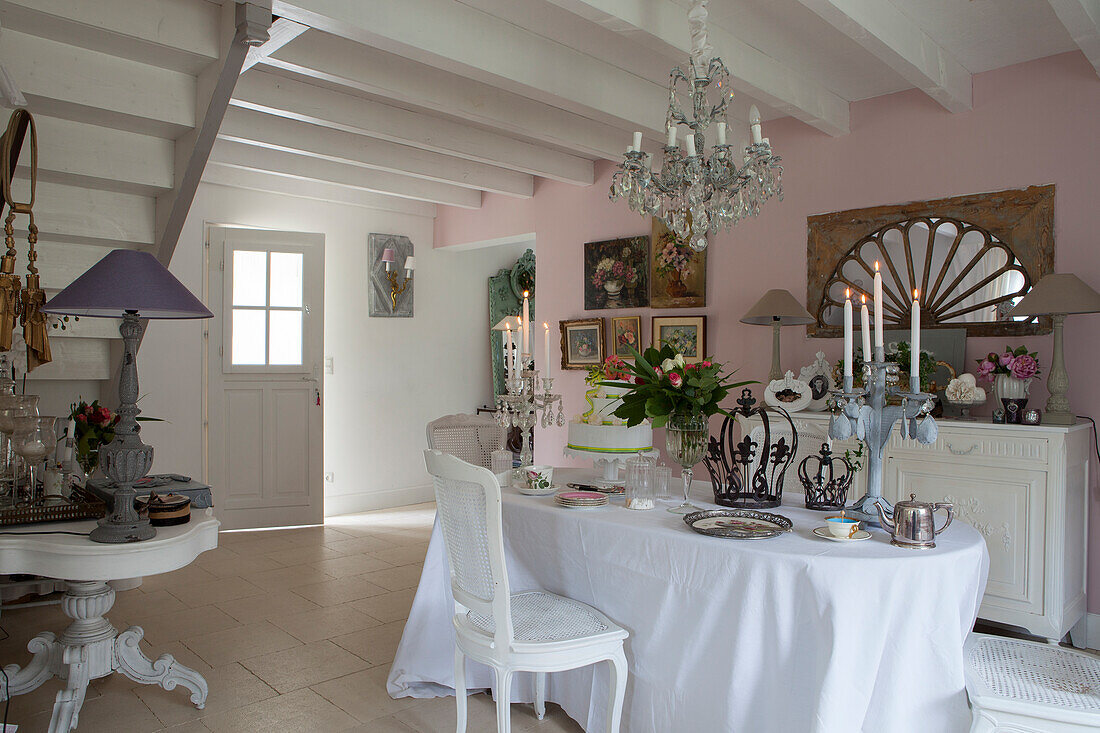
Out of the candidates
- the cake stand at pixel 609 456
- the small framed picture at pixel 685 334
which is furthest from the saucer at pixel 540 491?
the small framed picture at pixel 685 334

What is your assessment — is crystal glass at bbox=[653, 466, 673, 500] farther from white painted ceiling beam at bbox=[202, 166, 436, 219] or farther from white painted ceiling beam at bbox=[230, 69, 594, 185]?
white painted ceiling beam at bbox=[202, 166, 436, 219]

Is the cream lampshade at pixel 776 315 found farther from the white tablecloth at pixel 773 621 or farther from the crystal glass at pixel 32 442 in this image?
the crystal glass at pixel 32 442

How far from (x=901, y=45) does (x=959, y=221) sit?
108 centimetres

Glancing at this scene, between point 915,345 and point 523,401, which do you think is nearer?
point 915,345

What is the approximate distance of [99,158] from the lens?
3061mm

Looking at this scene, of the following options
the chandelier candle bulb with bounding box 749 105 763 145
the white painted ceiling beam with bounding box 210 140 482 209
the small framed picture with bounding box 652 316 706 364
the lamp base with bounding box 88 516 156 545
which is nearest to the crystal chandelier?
the chandelier candle bulb with bounding box 749 105 763 145

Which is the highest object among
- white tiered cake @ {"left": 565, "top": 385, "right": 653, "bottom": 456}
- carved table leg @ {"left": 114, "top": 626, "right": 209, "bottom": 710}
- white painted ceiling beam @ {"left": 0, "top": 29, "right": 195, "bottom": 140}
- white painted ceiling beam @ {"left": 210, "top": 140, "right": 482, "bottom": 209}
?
white painted ceiling beam @ {"left": 210, "top": 140, "right": 482, "bottom": 209}

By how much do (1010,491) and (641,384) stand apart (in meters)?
1.81

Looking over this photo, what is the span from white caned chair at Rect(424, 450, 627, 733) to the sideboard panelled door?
381 centimetres

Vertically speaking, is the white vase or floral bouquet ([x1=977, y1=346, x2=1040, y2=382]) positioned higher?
floral bouquet ([x1=977, y1=346, x2=1040, y2=382])

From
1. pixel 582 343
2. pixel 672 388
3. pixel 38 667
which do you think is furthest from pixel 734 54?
pixel 38 667

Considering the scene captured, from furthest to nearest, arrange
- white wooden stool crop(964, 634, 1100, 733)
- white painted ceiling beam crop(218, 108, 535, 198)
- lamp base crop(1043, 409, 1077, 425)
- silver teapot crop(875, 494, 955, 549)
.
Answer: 1. white painted ceiling beam crop(218, 108, 535, 198)
2. lamp base crop(1043, 409, 1077, 425)
3. silver teapot crop(875, 494, 955, 549)
4. white wooden stool crop(964, 634, 1100, 733)

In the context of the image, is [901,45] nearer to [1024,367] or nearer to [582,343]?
[1024,367]

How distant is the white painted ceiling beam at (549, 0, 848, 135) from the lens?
2857 mm
